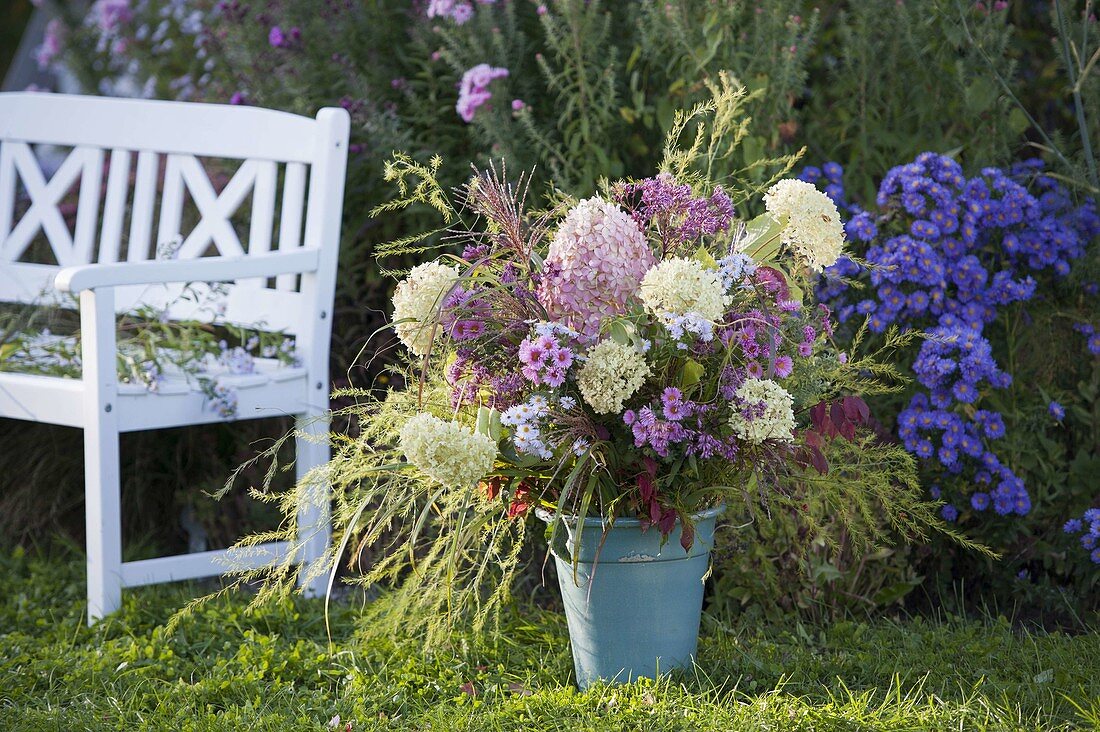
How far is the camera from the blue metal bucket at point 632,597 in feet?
6.37

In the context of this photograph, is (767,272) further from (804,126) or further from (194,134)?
(194,134)

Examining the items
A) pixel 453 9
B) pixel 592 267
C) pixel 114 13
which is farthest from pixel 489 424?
pixel 114 13

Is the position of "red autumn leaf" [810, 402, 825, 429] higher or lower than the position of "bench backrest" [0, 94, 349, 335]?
lower

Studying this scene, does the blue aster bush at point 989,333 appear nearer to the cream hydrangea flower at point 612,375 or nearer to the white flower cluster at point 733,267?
the white flower cluster at point 733,267

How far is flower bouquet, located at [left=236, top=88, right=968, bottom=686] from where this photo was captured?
1.77m

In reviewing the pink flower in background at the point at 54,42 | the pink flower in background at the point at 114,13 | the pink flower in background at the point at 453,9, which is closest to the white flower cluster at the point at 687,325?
the pink flower in background at the point at 453,9

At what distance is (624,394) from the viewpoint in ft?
5.75

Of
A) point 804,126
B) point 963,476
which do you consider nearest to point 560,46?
point 804,126

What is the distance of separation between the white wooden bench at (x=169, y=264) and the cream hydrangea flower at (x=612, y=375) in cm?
74

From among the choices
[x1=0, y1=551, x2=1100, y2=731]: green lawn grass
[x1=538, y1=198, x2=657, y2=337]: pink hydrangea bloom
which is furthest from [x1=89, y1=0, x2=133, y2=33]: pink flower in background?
[x1=538, y1=198, x2=657, y2=337]: pink hydrangea bloom

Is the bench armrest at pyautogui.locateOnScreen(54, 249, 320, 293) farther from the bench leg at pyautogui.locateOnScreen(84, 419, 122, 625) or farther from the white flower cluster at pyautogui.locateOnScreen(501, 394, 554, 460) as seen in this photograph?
the white flower cluster at pyautogui.locateOnScreen(501, 394, 554, 460)

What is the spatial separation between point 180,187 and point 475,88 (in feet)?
2.83

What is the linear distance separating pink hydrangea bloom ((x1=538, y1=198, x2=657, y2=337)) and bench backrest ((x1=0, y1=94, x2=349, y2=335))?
1.02 m

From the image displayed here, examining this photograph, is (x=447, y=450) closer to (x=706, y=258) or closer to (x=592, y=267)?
(x=592, y=267)
